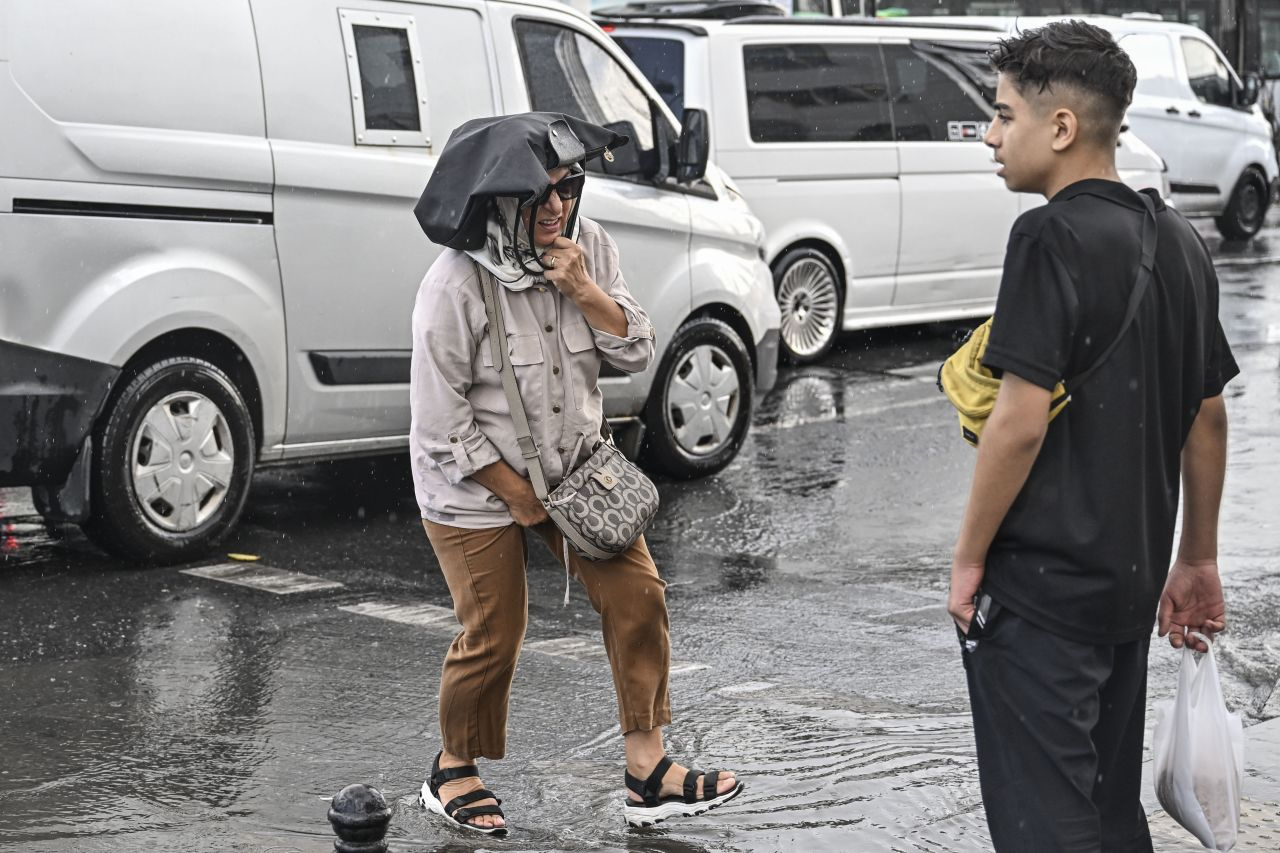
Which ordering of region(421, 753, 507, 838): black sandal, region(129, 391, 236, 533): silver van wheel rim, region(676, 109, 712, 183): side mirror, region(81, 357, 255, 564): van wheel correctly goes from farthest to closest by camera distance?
region(676, 109, 712, 183): side mirror < region(129, 391, 236, 533): silver van wheel rim < region(81, 357, 255, 564): van wheel < region(421, 753, 507, 838): black sandal

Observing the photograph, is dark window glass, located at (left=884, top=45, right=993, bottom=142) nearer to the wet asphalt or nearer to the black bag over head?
the wet asphalt

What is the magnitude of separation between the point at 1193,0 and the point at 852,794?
84.1 ft

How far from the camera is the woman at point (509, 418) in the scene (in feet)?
14.0

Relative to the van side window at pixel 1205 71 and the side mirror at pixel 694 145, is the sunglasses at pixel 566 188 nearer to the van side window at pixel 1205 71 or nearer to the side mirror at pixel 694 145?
the side mirror at pixel 694 145

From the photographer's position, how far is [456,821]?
175 inches

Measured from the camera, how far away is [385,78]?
24.9 feet

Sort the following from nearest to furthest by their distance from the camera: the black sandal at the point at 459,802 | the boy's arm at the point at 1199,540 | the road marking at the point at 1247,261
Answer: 1. the boy's arm at the point at 1199,540
2. the black sandal at the point at 459,802
3. the road marking at the point at 1247,261

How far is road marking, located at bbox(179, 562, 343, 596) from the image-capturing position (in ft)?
Result: 22.5

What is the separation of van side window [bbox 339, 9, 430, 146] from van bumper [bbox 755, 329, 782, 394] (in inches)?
87.2

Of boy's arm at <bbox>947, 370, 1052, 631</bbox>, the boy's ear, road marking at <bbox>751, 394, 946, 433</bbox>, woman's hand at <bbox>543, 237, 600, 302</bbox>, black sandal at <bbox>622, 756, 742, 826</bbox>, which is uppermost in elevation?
the boy's ear

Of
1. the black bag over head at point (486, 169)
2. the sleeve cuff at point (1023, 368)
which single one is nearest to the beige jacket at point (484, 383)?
the black bag over head at point (486, 169)

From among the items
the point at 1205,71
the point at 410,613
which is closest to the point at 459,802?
the point at 410,613

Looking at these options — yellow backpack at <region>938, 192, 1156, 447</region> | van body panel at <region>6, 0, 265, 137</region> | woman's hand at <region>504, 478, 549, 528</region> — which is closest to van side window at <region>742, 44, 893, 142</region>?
van body panel at <region>6, 0, 265, 137</region>

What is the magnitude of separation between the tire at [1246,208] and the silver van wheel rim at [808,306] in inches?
402
